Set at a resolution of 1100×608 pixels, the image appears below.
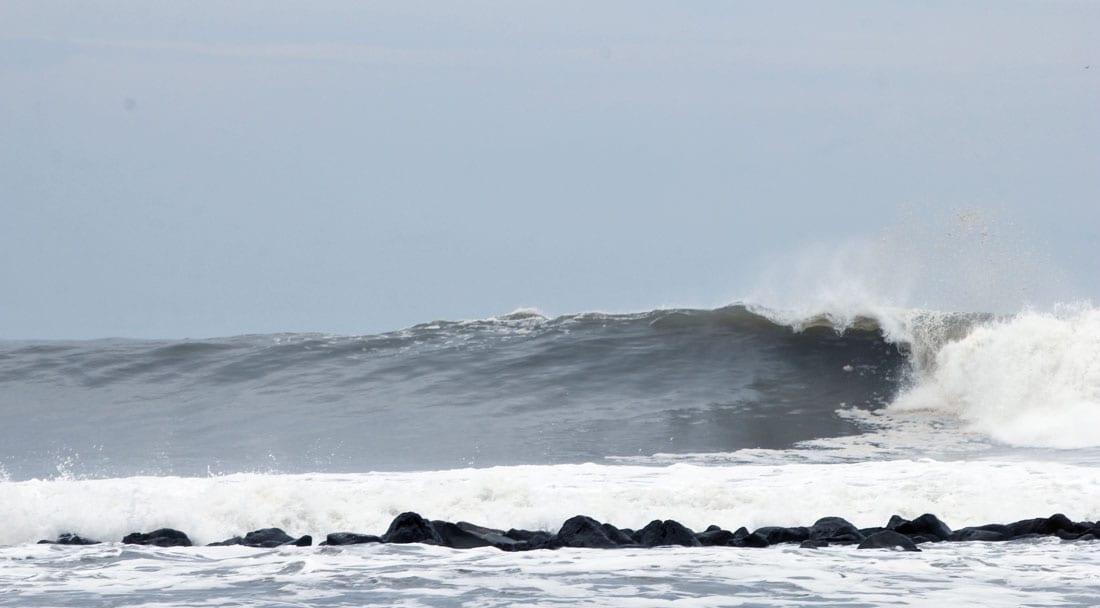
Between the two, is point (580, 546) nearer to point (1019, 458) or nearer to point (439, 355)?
point (1019, 458)

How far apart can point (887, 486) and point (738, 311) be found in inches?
365

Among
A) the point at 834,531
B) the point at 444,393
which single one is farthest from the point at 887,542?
the point at 444,393

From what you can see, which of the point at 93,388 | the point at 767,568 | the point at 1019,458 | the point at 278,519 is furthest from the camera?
the point at 93,388

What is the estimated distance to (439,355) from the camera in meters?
16.5

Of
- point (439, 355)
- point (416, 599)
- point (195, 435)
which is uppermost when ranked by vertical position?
point (439, 355)

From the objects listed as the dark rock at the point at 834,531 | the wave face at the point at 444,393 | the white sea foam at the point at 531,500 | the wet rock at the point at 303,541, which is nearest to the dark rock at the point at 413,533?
the wet rock at the point at 303,541

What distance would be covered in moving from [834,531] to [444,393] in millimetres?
8559

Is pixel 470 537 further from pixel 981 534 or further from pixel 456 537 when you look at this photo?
pixel 981 534

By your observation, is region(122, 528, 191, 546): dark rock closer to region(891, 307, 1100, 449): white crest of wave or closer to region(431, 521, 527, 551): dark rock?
region(431, 521, 527, 551): dark rock

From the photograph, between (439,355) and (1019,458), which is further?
(439,355)

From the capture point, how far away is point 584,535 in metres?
6.54

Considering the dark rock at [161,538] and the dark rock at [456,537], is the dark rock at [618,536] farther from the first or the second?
the dark rock at [161,538]

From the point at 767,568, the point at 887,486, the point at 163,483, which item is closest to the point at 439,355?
the point at 163,483

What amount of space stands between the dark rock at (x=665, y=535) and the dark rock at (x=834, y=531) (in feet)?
2.13
